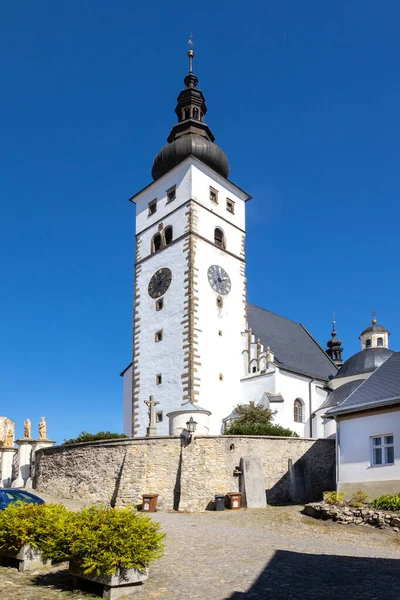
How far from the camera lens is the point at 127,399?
36.1 metres

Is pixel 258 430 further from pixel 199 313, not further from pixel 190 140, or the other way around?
pixel 190 140

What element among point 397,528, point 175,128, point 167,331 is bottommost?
point 397,528

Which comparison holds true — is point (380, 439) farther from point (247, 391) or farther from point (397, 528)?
point (247, 391)

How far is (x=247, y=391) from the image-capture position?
34031mm

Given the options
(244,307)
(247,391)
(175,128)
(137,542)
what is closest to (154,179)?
(175,128)

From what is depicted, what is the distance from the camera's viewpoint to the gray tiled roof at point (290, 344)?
3744 centimetres

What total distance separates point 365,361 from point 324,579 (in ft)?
96.2

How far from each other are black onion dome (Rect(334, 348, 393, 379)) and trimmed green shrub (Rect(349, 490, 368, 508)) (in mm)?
18363

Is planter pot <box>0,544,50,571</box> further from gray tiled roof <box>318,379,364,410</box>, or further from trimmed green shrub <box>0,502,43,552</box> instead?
gray tiled roof <box>318,379,364,410</box>

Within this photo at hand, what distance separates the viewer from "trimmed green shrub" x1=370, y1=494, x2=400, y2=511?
17.2 m

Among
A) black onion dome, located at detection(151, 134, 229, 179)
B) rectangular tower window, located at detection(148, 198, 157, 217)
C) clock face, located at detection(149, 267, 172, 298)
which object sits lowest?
clock face, located at detection(149, 267, 172, 298)

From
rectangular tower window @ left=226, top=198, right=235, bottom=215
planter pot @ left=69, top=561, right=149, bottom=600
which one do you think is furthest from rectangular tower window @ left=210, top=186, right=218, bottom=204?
planter pot @ left=69, top=561, right=149, bottom=600

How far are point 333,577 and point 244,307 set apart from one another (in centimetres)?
2761

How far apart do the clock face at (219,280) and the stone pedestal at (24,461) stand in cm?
1356
